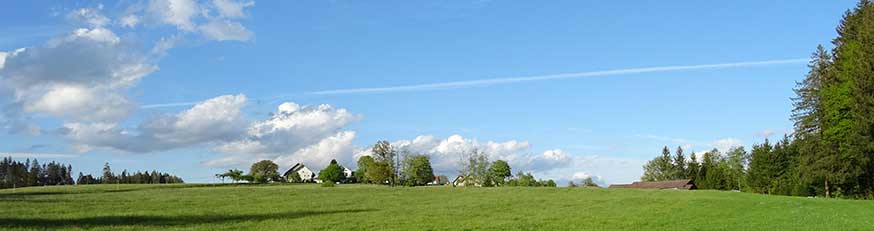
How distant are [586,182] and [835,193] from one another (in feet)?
297

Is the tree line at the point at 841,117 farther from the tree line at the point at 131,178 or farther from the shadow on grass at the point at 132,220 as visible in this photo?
the tree line at the point at 131,178

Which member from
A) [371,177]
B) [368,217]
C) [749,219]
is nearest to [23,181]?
[371,177]

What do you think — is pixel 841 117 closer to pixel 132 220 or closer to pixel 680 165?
pixel 132 220

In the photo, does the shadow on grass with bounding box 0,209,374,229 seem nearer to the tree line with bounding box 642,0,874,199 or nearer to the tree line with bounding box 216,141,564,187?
the tree line with bounding box 642,0,874,199

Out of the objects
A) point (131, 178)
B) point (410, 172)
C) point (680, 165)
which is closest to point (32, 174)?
point (131, 178)

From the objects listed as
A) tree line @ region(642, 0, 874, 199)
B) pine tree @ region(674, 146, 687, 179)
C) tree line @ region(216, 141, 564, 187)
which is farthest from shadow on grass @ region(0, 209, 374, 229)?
pine tree @ region(674, 146, 687, 179)

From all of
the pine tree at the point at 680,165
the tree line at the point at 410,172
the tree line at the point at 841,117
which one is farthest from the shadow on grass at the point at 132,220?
the pine tree at the point at 680,165

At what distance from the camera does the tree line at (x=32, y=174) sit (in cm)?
16138

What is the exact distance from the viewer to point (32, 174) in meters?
176

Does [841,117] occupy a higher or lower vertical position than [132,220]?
higher

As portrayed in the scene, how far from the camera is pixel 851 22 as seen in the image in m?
67.9

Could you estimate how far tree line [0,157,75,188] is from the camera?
529ft

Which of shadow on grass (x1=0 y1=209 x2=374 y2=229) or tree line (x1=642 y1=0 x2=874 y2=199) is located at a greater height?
tree line (x1=642 y1=0 x2=874 y2=199)

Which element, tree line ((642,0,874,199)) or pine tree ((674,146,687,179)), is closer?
tree line ((642,0,874,199))
